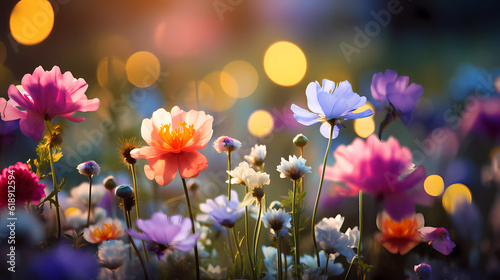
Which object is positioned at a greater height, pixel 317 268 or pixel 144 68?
pixel 144 68

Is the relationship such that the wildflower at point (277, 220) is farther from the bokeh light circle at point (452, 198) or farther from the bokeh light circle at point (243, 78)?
the bokeh light circle at point (243, 78)

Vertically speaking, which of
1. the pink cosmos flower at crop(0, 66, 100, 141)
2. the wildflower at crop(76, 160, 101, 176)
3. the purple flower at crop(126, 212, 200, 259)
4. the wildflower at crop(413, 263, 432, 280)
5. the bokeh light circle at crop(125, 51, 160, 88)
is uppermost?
the bokeh light circle at crop(125, 51, 160, 88)

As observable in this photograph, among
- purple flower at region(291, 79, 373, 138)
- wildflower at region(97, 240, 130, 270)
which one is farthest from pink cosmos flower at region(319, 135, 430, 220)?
wildflower at region(97, 240, 130, 270)

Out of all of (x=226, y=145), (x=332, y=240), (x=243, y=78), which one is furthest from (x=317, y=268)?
(x=243, y=78)

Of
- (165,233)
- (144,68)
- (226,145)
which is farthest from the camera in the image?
(144,68)

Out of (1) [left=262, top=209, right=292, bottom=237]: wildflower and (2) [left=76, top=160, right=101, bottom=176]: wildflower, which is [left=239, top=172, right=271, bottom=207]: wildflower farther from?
(2) [left=76, top=160, right=101, bottom=176]: wildflower

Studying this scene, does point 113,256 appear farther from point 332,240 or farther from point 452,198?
point 452,198

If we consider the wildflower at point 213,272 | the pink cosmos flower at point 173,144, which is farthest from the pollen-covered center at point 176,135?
the wildflower at point 213,272
